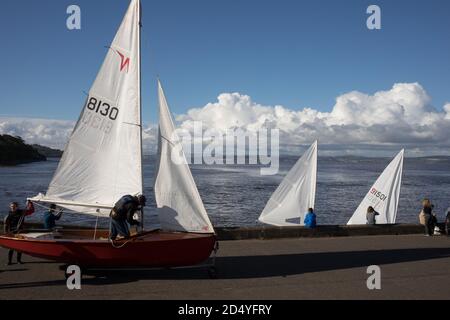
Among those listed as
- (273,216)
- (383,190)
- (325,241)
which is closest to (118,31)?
(325,241)

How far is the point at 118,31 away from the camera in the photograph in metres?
9.47

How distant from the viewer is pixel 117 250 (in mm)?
8039

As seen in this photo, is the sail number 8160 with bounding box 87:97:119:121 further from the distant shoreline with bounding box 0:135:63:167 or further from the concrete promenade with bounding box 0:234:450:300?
the distant shoreline with bounding box 0:135:63:167

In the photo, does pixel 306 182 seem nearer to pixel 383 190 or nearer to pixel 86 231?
pixel 383 190

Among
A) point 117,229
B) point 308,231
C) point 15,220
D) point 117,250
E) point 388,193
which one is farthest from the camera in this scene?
point 388,193

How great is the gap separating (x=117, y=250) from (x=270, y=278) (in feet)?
9.88

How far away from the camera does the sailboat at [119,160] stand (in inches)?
346

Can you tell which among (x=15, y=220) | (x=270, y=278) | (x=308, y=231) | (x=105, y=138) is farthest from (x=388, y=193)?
(x=15, y=220)

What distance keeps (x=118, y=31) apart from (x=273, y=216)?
9126 mm

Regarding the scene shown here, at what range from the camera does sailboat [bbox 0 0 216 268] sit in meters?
8.80

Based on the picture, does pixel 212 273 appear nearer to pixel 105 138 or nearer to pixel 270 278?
pixel 270 278

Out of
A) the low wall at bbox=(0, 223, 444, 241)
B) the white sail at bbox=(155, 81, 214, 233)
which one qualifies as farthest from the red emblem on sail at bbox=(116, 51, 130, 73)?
the low wall at bbox=(0, 223, 444, 241)

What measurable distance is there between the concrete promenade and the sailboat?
3.07 feet

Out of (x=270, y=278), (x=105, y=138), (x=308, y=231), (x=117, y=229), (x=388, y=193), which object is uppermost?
(x=105, y=138)
